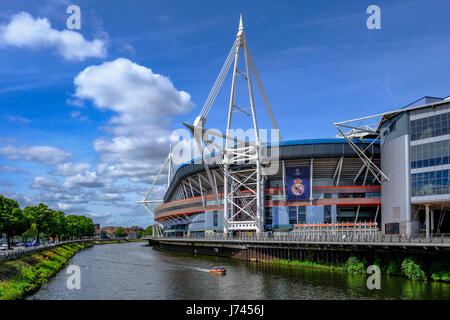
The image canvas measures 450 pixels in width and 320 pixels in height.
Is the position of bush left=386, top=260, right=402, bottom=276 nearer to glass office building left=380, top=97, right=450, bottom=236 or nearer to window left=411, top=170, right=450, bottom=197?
glass office building left=380, top=97, right=450, bottom=236

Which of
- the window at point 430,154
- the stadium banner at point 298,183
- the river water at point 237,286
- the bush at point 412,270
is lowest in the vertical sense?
the river water at point 237,286

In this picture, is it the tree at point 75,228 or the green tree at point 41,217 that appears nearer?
the green tree at point 41,217

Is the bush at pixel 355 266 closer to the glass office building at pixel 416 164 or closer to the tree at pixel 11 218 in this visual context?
the glass office building at pixel 416 164

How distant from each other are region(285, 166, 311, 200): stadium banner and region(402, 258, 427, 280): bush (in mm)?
43033

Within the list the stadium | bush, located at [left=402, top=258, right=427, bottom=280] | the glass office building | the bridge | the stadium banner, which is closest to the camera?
bush, located at [left=402, top=258, right=427, bottom=280]

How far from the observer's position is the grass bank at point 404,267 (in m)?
44.3

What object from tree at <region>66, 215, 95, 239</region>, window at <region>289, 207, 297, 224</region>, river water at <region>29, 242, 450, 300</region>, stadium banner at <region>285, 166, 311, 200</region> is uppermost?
stadium banner at <region>285, 166, 311, 200</region>

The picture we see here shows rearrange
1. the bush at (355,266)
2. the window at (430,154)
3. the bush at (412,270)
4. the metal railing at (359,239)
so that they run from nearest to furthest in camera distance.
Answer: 1. the bush at (412,270)
2. the metal railing at (359,239)
3. the bush at (355,266)
4. the window at (430,154)

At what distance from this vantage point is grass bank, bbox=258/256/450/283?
145 ft

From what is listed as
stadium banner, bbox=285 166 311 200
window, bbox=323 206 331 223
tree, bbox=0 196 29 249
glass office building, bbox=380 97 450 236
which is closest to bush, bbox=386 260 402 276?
glass office building, bbox=380 97 450 236

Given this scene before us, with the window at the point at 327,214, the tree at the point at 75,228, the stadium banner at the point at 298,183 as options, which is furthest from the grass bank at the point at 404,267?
the tree at the point at 75,228

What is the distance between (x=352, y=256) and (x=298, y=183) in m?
37.5

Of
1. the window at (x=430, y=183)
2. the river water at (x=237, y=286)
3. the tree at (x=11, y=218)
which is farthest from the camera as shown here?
the tree at (x=11, y=218)

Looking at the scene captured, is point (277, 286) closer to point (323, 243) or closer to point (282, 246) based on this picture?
point (323, 243)
